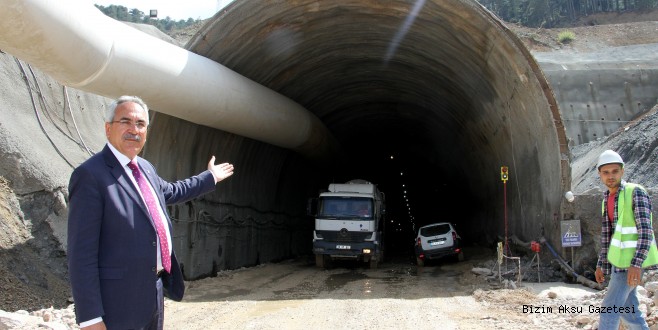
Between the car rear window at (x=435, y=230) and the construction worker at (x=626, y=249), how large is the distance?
1487 cm

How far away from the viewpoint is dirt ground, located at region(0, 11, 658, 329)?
28.8 feet

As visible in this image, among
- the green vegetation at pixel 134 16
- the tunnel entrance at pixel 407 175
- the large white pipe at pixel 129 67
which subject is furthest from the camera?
the green vegetation at pixel 134 16

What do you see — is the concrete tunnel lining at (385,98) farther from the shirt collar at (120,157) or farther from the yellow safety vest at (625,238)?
the shirt collar at (120,157)

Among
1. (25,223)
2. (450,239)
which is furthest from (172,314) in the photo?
(450,239)

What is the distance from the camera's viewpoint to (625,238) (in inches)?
202

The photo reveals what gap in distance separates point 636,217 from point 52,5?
6.18m

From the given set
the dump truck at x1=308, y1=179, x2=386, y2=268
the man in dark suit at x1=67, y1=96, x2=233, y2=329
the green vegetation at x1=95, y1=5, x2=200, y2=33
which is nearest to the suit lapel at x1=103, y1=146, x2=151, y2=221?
the man in dark suit at x1=67, y1=96, x2=233, y2=329

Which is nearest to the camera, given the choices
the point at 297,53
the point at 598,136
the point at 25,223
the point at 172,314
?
the point at 172,314

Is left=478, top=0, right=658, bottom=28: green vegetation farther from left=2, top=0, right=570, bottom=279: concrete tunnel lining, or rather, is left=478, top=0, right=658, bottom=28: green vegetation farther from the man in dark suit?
the man in dark suit

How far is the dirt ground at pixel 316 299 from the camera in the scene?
879 cm

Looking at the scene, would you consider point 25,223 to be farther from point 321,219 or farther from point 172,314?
point 321,219

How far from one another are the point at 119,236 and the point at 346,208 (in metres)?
15.5

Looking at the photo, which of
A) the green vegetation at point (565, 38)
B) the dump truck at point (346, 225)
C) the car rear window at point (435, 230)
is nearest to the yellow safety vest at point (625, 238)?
the dump truck at point (346, 225)

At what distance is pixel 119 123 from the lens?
3699 millimetres
